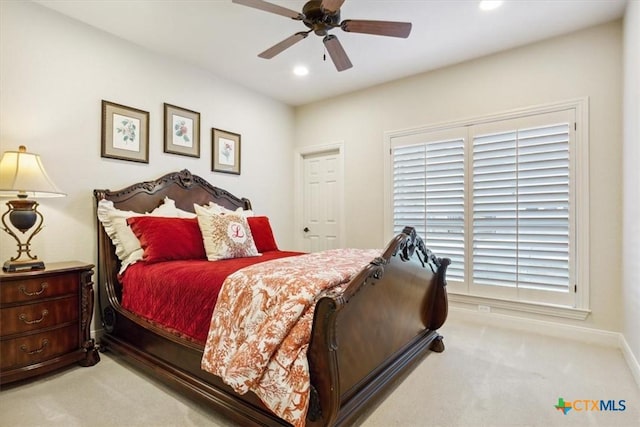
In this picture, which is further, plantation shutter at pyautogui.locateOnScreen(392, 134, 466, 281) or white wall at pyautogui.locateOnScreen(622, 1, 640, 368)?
plantation shutter at pyautogui.locateOnScreen(392, 134, 466, 281)

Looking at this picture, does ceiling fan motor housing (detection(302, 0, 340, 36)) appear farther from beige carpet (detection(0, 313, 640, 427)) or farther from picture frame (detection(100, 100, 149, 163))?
beige carpet (detection(0, 313, 640, 427))

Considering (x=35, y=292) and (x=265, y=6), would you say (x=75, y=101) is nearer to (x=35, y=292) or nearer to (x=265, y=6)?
(x=35, y=292)

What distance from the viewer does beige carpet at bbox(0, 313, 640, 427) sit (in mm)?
1776

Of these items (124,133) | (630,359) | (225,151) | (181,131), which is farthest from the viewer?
(225,151)

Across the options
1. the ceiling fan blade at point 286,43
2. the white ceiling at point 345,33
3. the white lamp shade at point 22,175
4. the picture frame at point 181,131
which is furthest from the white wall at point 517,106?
the white lamp shade at point 22,175

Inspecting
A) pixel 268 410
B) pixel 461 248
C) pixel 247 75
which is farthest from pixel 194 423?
pixel 247 75

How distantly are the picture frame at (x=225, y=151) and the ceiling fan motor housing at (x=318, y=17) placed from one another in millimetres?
2023

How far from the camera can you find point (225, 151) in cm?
399

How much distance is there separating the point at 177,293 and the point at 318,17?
6.85 feet

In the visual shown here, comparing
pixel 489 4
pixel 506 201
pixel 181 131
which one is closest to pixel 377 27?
pixel 489 4

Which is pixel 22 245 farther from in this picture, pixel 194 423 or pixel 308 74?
pixel 308 74

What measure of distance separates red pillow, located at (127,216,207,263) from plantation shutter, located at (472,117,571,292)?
2.82 metres

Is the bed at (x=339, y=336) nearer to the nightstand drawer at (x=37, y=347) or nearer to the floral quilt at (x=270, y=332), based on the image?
the floral quilt at (x=270, y=332)

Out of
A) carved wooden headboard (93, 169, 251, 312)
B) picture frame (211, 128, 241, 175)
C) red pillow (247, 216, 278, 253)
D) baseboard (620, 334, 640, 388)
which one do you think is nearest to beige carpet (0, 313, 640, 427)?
baseboard (620, 334, 640, 388)
